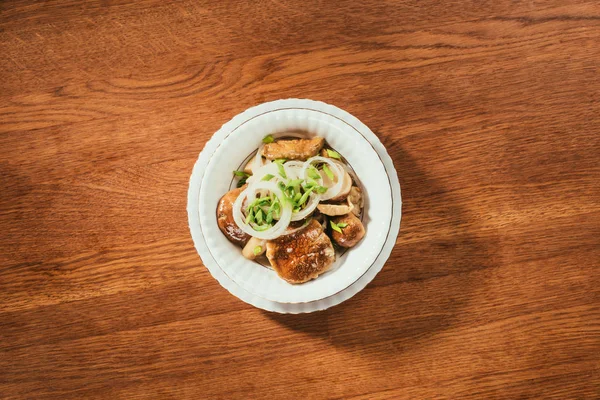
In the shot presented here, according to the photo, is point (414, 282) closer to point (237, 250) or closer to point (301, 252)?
point (301, 252)

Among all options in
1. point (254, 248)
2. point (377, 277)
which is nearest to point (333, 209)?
point (254, 248)

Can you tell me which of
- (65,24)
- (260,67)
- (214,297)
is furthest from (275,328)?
(65,24)

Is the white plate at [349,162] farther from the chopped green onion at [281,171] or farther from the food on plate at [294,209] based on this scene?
the chopped green onion at [281,171]

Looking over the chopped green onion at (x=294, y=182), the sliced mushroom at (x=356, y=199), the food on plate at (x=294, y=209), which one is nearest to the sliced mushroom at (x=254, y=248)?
the food on plate at (x=294, y=209)

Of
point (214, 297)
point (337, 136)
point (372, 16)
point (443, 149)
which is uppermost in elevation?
point (372, 16)

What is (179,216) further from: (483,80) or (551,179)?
(551,179)
